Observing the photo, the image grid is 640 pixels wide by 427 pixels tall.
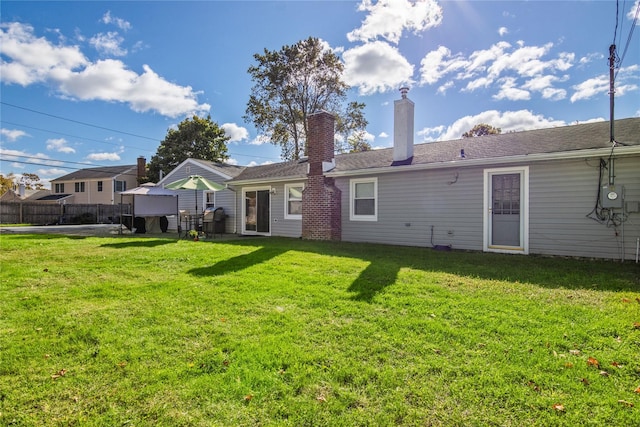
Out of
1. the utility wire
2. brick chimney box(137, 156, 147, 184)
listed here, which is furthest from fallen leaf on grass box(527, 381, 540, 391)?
brick chimney box(137, 156, 147, 184)

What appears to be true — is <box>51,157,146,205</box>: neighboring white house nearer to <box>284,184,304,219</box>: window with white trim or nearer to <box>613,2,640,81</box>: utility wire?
<box>284,184,304,219</box>: window with white trim

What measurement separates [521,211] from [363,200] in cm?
433

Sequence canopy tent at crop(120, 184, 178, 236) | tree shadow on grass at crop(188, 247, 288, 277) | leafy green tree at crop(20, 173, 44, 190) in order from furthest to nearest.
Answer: leafy green tree at crop(20, 173, 44, 190) < canopy tent at crop(120, 184, 178, 236) < tree shadow on grass at crop(188, 247, 288, 277)

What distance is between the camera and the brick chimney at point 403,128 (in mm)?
10094

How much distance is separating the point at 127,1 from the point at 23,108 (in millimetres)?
16383

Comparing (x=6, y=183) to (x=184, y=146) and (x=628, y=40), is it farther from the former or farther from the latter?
(x=628, y=40)

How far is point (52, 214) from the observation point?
2503 cm

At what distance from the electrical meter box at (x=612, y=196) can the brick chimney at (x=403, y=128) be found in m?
4.69

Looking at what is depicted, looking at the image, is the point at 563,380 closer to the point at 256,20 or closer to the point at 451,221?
the point at 451,221

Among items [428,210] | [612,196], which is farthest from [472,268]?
[612,196]

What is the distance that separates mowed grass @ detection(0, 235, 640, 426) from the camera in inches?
81.0

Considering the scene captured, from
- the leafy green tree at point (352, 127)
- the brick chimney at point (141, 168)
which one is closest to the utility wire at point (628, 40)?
the leafy green tree at point (352, 127)

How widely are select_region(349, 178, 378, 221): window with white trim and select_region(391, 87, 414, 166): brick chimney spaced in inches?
42.5

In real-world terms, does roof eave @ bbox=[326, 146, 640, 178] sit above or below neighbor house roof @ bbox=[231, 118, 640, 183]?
below
